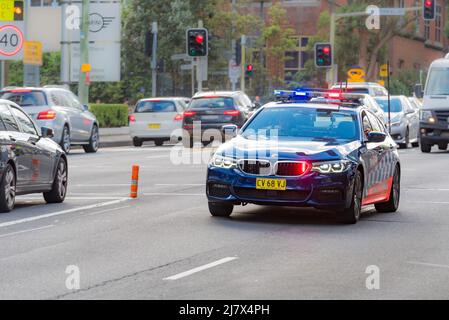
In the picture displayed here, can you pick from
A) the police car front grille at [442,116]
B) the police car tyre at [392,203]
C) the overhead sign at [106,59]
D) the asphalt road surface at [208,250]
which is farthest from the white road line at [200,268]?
the overhead sign at [106,59]

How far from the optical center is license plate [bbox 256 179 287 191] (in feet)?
49.7

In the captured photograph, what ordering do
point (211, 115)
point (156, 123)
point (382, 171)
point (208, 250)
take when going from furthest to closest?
point (156, 123)
point (211, 115)
point (382, 171)
point (208, 250)

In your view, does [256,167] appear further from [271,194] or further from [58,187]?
[58,187]

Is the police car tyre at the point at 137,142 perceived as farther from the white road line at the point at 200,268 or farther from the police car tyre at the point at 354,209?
the white road line at the point at 200,268

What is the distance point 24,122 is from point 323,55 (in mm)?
40803

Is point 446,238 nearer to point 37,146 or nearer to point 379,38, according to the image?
point 37,146

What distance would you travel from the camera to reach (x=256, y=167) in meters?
15.3

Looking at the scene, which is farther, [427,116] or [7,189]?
[427,116]

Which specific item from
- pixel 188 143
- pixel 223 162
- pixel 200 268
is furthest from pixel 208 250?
pixel 188 143

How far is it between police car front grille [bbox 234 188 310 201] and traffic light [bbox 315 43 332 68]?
142 ft

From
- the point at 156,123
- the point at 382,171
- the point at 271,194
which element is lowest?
the point at 156,123
